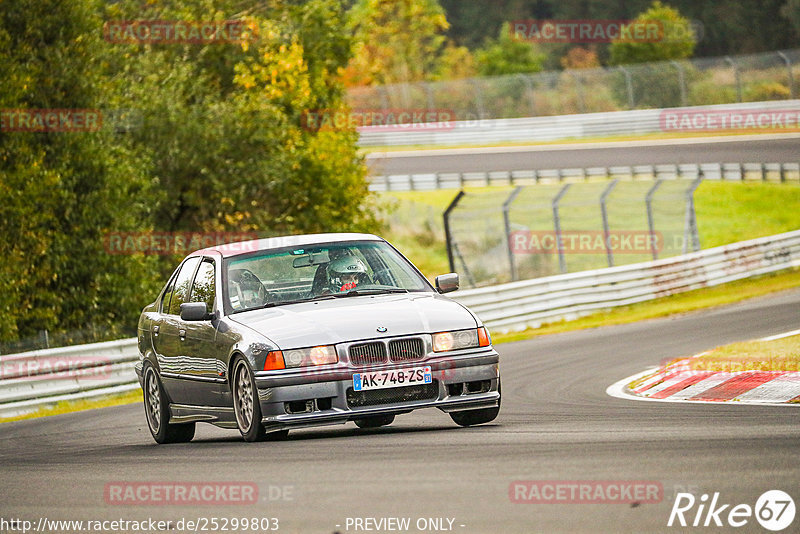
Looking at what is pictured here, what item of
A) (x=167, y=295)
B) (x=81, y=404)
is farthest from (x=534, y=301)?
(x=167, y=295)

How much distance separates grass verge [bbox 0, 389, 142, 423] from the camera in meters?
16.9

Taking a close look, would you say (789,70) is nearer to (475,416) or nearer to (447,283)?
(447,283)

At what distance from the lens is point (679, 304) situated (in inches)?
981

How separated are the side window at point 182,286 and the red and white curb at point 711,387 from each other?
396 cm

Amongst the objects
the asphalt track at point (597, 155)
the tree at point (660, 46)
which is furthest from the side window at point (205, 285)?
the tree at point (660, 46)

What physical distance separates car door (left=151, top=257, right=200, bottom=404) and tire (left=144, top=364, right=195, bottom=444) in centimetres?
13

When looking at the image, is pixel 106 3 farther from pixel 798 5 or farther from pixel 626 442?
pixel 798 5

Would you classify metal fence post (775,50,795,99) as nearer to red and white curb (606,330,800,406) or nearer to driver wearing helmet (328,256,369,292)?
red and white curb (606,330,800,406)

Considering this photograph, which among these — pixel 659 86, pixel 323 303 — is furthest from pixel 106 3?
pixel 323 303

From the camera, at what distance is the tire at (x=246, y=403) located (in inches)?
348
